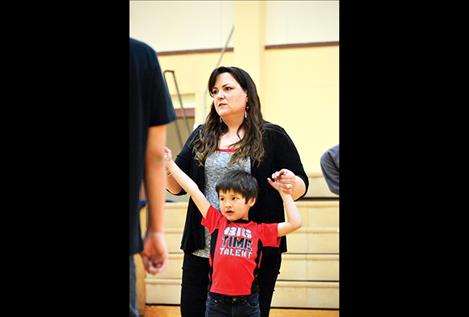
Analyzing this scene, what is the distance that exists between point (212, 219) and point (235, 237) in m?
0.09

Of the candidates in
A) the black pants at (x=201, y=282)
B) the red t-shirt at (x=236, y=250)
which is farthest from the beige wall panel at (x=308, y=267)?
the red t-shirt at (x=236, y=250)

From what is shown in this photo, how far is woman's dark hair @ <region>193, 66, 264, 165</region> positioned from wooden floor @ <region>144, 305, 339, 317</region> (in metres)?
1.66

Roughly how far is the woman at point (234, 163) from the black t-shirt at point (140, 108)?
1.85 ft

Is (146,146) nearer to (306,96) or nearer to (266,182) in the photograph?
(266,182)

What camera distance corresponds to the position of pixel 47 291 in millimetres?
1386

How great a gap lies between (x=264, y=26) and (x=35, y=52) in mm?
4665

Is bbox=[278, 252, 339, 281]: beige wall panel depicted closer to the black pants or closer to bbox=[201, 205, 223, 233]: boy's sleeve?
the black pants

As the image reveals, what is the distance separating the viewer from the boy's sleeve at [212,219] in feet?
6.17

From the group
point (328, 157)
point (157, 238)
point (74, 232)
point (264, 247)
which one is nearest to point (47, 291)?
point (74, 232)

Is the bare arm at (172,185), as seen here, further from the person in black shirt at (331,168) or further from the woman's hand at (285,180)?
the person in black shirt at (331,168)

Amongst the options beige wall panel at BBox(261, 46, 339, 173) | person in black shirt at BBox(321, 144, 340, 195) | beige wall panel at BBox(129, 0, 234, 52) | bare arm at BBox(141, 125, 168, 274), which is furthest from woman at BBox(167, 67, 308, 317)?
beige wall panel at BBox(129, 0, 234, 52)

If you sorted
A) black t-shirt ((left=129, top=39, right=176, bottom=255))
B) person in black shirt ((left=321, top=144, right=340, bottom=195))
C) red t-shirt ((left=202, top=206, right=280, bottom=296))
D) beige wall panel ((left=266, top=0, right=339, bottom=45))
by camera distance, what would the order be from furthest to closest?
beige wall panel ((left=266, top=0, right=339, bottom=45)) < person in black shirt ((left=321, top=144, right=340, bottom=195)) < red t-shirt ((left=202, top=206, right=280, bottom=296)) < black t-shirt ((left=129, top=39, right=176, bottom=255))

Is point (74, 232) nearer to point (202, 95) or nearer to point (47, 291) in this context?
point (47, 291)

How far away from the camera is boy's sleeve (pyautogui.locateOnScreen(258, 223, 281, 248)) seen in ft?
6.14
